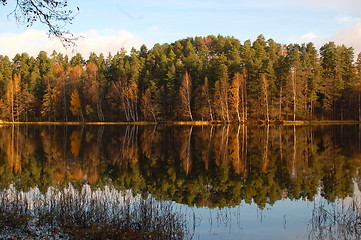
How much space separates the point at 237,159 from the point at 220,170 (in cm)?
366

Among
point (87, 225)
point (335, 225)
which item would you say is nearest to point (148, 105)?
point (87, 225)

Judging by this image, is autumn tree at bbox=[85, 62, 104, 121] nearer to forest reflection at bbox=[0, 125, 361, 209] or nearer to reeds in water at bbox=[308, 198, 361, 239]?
forest reflection at bbox=[0, 125, 361, 209]

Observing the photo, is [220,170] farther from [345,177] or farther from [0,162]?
[0,162]

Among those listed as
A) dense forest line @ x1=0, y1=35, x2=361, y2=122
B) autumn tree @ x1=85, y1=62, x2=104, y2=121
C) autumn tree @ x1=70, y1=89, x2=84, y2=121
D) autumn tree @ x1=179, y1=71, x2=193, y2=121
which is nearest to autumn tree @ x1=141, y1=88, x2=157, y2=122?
dense forest line @ x1=0, y1=35, x2=361, y2=122

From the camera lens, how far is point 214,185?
1393 centimetres

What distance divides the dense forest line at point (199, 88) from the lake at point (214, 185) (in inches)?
1776

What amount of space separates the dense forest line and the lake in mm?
45117

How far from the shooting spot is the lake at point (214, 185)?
9.20m

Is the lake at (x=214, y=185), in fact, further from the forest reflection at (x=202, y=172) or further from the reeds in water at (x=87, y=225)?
the reeds in water at (x=87, y=225)

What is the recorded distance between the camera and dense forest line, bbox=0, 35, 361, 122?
68.4 m

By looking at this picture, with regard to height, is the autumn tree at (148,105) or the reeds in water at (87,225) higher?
the autumn tree at (148,105)

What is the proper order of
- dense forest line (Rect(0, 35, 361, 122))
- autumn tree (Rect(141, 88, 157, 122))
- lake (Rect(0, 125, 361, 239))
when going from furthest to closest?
autumn tree (Rect(141, 88, 157, 122))
dense forest line (Rect(0, 35, 361, 122))
lake (Rect(0, 125, 361, 239))

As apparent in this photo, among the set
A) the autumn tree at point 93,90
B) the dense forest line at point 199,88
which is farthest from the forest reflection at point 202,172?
the autumn tree at point 93,90

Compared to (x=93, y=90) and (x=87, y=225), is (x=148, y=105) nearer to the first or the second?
(x=93, y=90)
